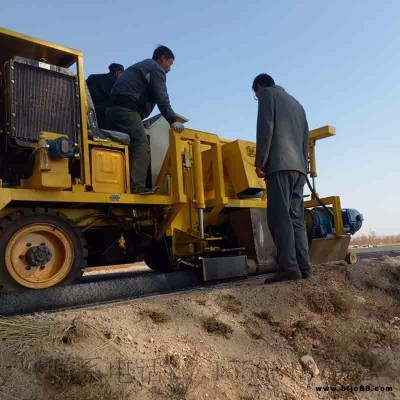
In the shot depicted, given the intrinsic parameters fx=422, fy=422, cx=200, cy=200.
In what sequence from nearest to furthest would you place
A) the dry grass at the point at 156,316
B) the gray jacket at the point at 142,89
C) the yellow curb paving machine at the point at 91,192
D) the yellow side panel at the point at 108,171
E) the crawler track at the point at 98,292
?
the dry grass at the point at 156,316 → the crawler track at the point at 98,292 → the yellow curb paving machine at the point at 91,192 → the yellow side panel at the point at 108,171 → the gray jacket at the point at 142,89

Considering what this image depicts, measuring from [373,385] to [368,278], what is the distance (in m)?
1.97

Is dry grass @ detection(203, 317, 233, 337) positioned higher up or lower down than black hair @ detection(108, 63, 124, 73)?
lower down

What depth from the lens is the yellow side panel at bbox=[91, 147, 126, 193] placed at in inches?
156

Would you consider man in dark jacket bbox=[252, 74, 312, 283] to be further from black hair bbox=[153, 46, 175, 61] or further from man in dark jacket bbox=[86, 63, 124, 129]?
man in dark jacket bbox=[86, 63, 124, 129]

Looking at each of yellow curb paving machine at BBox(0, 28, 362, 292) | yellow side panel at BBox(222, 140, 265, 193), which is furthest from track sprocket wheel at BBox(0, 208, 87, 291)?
yellow side panel at BBox(222, 140, 265, 193)

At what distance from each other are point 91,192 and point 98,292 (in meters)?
0.91

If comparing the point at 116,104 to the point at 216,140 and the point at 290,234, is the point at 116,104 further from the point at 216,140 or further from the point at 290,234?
the point at 290,234

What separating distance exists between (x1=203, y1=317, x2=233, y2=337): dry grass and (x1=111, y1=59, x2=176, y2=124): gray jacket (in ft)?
7.73

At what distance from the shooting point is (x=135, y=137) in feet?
14.6

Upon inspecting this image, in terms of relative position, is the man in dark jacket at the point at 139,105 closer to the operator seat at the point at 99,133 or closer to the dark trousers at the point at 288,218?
the operator seat at the point at 99,133

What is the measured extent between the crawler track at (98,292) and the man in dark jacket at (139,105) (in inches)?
38.5

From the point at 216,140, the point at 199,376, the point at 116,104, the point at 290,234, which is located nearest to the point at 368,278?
the point at 290,234

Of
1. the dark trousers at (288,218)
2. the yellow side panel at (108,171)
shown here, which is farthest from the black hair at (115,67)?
the dark trousers at (288,218)

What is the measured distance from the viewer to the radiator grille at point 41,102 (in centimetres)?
365
